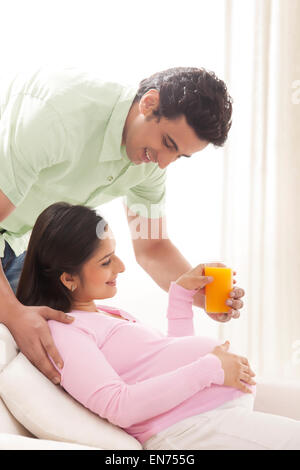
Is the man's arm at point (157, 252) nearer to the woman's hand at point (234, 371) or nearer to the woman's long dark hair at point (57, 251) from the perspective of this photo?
the woman's long dark hair at point (57, 251)

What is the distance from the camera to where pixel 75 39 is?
305 cm

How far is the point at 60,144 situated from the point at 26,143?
96mm

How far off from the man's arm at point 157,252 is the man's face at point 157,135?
1.44 feet

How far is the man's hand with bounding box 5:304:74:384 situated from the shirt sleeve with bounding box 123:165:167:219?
73 cm

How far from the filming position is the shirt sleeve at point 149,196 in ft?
6.17

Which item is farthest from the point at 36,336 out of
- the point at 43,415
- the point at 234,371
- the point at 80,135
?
the point at 80,135

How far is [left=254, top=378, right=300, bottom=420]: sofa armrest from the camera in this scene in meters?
1.48

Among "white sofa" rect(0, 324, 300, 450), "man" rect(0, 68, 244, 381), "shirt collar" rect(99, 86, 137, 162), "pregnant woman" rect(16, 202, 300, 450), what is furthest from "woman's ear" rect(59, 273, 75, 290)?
"shirt collar" rect(99, 86, 137, 162)

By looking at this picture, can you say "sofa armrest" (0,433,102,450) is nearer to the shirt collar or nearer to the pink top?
the pink top

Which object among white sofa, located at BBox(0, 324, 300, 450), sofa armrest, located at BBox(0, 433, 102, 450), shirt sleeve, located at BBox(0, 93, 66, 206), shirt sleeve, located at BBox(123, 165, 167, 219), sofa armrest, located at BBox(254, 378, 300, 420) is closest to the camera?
sofa armrest, located at BBox(0, 433, 102, 450)

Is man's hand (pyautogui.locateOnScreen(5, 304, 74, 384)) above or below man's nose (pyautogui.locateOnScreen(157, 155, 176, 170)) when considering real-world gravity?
below

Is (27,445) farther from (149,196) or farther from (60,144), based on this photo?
(149,196)
